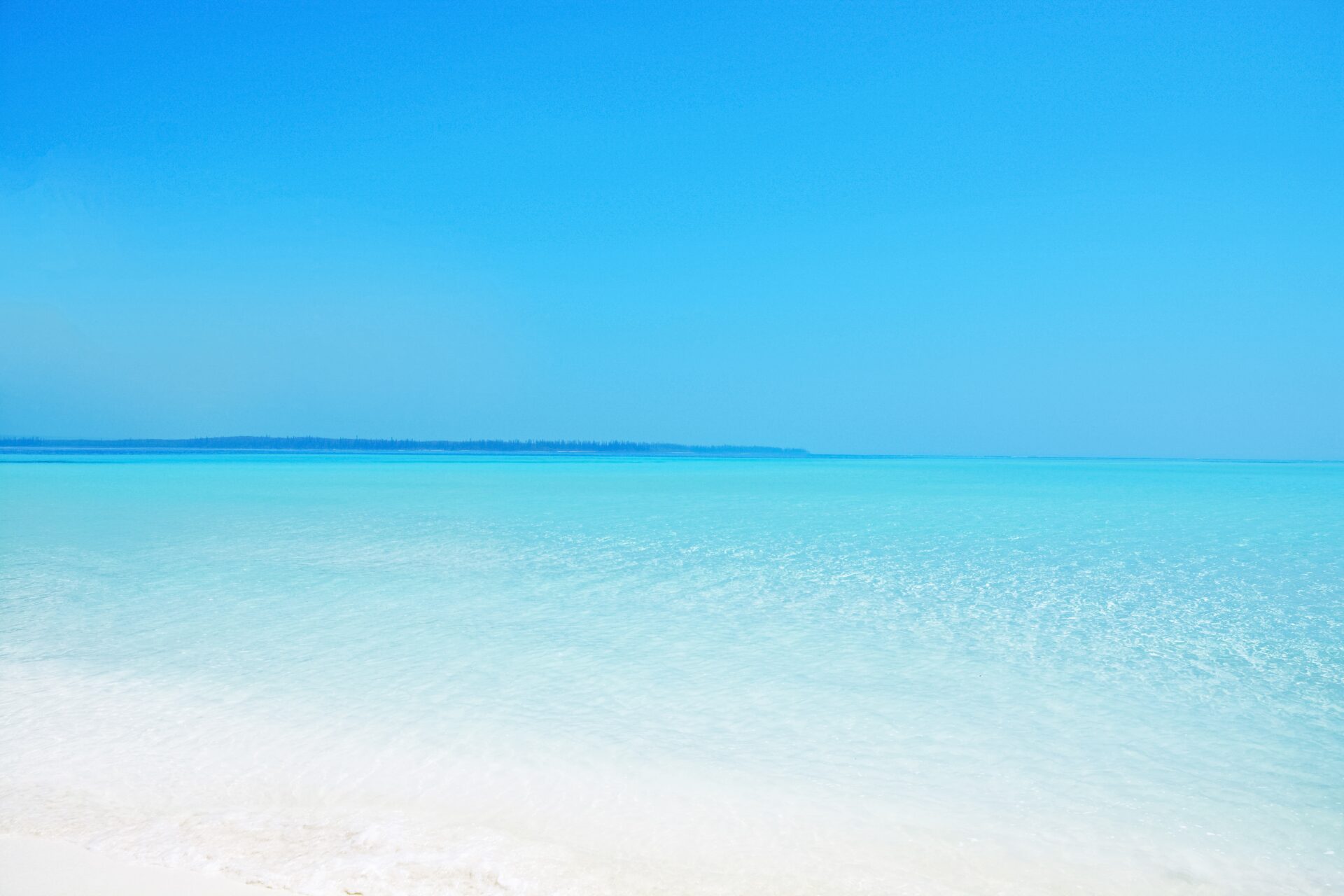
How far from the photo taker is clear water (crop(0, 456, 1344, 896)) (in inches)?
103

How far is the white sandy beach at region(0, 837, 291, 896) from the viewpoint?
7.59ft

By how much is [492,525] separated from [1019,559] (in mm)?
7876

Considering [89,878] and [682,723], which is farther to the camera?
[682,723]

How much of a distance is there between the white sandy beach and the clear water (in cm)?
8

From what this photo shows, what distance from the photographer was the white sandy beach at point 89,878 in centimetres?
231

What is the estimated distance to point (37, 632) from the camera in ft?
17.8

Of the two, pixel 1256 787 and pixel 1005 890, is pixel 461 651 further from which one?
pixel 1256 787

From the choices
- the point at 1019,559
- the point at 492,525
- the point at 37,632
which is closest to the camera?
the point at 37,632

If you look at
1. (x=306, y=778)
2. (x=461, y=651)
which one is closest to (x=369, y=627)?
(x=461, y=651)

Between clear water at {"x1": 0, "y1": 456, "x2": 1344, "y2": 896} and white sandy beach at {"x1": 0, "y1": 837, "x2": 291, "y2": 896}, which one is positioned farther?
clear water at {"x1": 0, "y1": 456, "x2": 1344, "y2": 896}

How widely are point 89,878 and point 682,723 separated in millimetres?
2245

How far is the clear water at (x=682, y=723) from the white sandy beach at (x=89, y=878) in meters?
0.08

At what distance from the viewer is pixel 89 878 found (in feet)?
7.84

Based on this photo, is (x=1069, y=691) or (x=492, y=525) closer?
(x=1069, y=691)
